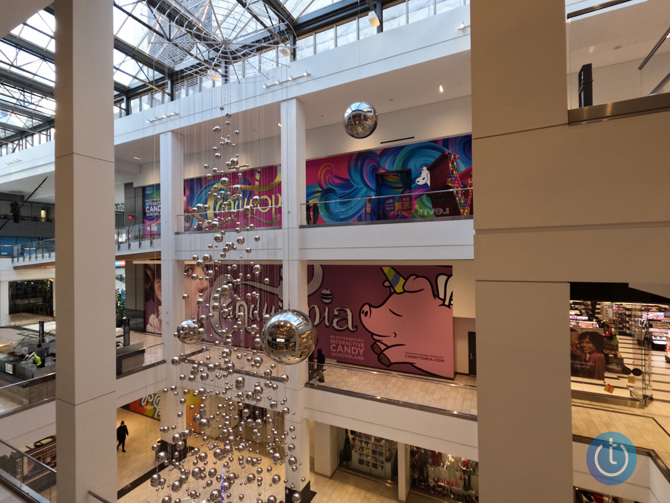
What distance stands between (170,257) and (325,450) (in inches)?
285

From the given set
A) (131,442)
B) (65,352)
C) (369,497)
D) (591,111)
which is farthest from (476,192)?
(131,442)

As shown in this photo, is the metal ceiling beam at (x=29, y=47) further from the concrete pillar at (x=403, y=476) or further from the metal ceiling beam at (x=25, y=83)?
the concrete pillar at (x=403, y=476)

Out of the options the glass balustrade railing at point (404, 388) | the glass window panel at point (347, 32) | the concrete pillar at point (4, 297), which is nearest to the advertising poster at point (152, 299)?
the concrete pillar at point (4, 297)

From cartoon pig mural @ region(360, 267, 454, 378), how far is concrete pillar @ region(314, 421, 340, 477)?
247cm

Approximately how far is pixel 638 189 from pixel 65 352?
3.93 meters

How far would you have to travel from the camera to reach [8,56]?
8.86 m

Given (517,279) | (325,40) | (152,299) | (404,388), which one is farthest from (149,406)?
(517,279)

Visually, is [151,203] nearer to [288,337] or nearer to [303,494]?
[303,494]

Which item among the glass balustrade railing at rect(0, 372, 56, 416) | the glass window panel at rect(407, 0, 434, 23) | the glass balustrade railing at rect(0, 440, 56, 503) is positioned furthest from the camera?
the glass window panel at rect(407, 0, 434, 23)

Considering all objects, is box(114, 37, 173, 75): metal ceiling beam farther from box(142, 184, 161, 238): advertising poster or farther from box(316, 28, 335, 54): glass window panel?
box(142, 184, 161, 238): advertising poster

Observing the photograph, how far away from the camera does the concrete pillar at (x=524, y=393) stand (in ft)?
4.47

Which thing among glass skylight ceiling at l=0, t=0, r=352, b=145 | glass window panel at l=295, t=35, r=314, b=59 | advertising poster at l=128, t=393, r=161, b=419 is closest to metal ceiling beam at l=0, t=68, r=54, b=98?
glass skylight ceiling at l=0, t=0, r=352, b=145

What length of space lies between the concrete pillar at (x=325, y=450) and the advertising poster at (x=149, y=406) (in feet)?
19.7

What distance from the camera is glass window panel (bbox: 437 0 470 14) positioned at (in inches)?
250
